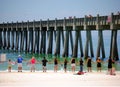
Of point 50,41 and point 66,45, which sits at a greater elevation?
point 50,41

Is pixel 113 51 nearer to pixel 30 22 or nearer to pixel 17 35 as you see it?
pixel 30 22

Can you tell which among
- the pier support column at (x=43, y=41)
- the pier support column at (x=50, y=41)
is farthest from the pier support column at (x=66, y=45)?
the pier support column at (x=43, y=41)

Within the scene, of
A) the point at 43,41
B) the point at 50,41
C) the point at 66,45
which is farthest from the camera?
the point at 43,41

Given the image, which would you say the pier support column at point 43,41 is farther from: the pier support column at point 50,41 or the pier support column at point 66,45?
the pier support column at point 66,45

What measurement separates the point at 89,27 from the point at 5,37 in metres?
40.8

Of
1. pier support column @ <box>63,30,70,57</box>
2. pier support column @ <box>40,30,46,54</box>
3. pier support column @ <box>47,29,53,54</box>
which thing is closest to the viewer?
pier support column @ <box>63,30,70,57</box>

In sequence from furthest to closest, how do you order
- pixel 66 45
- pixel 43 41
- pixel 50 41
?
pixel 43 41 < pixel 50 41 < pixel 66 45

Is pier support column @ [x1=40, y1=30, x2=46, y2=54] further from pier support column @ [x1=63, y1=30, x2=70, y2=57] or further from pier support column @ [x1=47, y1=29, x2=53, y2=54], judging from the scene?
pier support column @ [x1=63, y1=30, x2=70, y2=57]

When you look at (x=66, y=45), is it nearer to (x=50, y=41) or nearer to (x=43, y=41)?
(x=50, y=41)

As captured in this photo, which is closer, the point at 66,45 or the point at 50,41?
the point at 66,45

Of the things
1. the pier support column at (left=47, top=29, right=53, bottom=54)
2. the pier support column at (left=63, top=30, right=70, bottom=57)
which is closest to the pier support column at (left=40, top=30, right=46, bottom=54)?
the pier support column at (left=47, top=29, right=53, bottom=54)

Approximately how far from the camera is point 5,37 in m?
86.2

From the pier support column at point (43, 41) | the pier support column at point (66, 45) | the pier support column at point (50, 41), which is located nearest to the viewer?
the pier support column at point (66, 45)

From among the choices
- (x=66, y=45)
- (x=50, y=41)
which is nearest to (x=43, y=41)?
(x=50, y=41)
